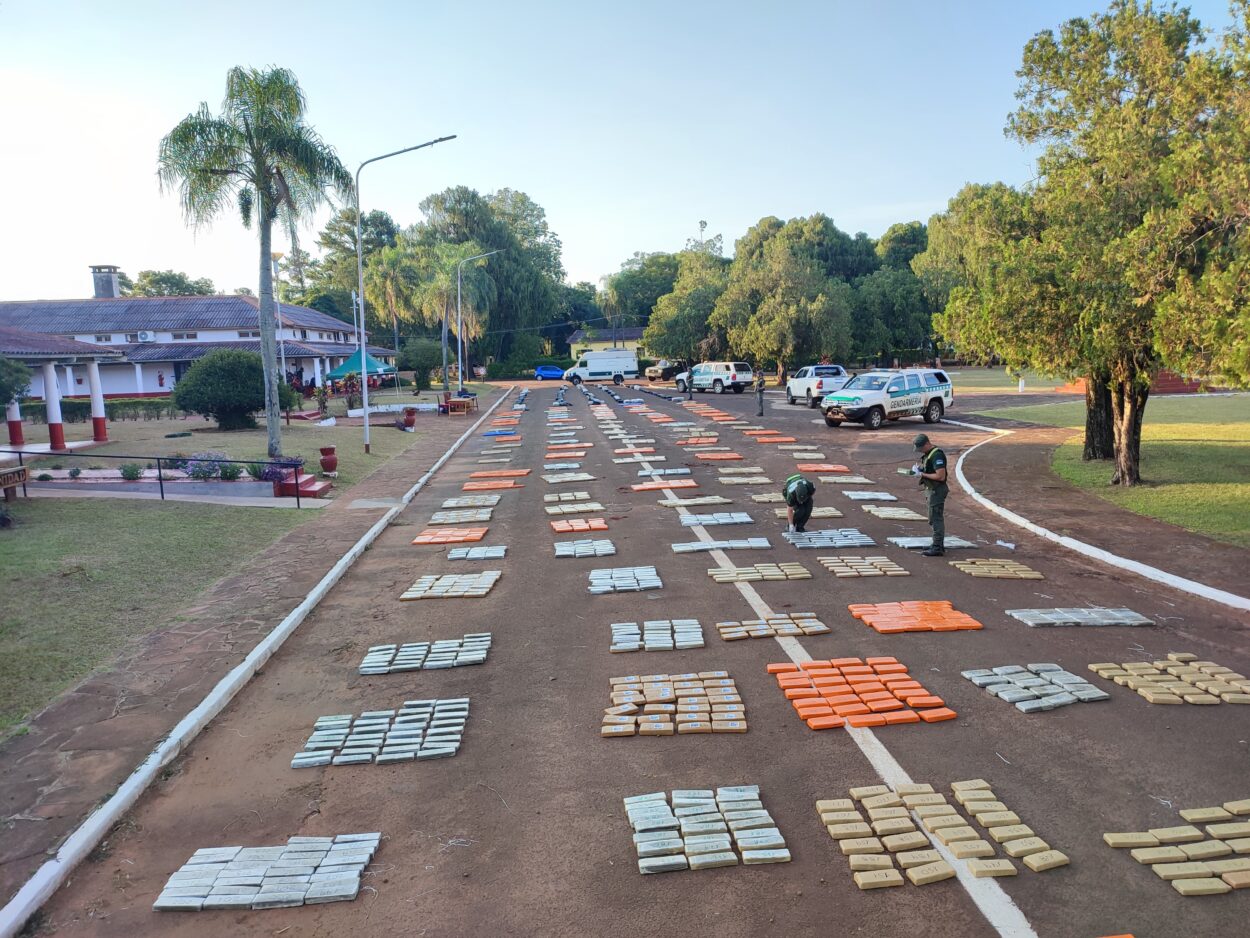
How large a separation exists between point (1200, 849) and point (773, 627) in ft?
14.1

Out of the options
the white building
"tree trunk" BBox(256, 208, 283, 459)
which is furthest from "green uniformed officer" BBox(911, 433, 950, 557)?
the white building

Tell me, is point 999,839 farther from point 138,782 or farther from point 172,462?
point 172,462

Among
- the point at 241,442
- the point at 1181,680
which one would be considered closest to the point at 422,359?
the point at 241,442

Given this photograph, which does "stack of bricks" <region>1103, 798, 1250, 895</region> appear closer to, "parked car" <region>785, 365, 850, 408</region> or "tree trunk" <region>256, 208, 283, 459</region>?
"tree trunk" <region>256, 208, 283, 459</region>

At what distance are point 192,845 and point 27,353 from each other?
21330 millimetres

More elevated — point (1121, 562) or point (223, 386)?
point (223, 386)

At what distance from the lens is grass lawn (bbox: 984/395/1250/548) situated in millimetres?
13234

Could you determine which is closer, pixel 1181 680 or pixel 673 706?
pixel 673 706

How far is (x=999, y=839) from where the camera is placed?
4.90 m

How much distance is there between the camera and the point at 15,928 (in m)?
4.41

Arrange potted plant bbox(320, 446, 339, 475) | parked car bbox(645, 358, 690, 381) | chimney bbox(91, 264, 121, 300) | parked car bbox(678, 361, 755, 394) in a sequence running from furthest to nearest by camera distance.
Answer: parked car bbox(645, 358, 690, 381) → chimney bbox(91, 264, 121, 300) → parked car bbox(678, 361, 755, 394) → potted plant bbox(320, 446, 339, 475)

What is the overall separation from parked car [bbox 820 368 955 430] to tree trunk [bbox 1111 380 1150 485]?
38.5 feet

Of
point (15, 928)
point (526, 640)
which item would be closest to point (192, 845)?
point (15, 928)

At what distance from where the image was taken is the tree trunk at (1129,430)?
15727 millimetres
